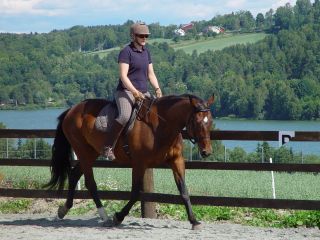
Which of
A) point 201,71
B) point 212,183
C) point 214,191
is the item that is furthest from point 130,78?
point 201,71

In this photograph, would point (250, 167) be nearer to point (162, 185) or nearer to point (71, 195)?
point (71, 195)

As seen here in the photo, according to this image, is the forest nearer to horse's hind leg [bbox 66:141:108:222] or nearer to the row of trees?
the row of trees

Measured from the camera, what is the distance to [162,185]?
14789mm

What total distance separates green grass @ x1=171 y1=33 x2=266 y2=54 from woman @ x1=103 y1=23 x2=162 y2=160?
5208 inches

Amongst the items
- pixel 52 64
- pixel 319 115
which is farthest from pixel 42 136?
pixel 52 64

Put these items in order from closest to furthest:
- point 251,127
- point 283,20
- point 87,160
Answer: point 87,160 < point 251,127 < point 283,20

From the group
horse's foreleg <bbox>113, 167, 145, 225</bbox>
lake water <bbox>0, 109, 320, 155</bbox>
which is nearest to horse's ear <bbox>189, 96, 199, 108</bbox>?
horse's foreleg <bbox>113, 167, 145, 225</bbox>

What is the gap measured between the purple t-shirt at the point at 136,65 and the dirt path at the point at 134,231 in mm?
1771

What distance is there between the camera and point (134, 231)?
951 centimetres

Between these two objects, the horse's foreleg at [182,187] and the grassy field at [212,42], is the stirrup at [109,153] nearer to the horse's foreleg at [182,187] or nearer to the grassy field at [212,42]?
the horse's foreleg at [182,187]

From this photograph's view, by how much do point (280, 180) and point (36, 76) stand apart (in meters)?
107

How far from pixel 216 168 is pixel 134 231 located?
60.3 inches

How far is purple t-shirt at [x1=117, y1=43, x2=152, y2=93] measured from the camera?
388 inches

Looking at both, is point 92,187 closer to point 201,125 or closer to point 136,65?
point 136,65
